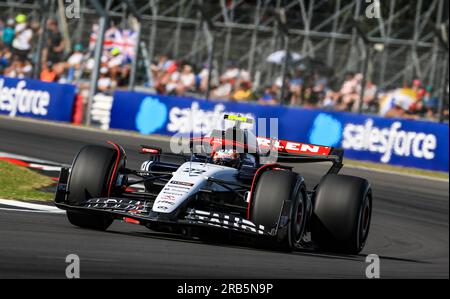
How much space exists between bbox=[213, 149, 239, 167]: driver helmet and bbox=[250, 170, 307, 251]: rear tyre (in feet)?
3.42

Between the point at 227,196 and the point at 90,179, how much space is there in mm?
1349

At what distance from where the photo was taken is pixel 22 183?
1270 cm

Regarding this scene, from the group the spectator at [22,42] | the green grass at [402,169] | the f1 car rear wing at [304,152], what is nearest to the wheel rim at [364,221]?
the f1 car rear wing at [304,152]

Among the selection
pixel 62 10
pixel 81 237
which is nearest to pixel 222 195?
pixel 81 237

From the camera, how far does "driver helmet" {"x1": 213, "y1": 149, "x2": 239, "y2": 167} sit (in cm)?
998

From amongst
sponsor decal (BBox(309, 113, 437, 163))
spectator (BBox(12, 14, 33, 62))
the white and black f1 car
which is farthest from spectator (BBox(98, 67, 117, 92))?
the white and black f1 car

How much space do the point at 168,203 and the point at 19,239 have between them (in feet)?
4.87

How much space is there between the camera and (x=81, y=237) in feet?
28.0

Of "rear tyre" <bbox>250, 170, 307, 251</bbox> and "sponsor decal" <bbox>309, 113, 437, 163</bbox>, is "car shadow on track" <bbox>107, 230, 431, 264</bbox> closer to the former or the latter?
"rear tyre" <bbox>250, 170, 307, 251</bbox>

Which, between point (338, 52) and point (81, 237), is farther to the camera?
point (338, 52)

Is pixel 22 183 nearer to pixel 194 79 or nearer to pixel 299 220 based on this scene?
pixel 299 220

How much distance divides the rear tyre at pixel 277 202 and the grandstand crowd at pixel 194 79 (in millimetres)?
13810

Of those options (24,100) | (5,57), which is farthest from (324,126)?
(5,57)

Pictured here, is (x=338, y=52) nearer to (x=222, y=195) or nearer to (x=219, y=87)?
(x=219, y=87)
